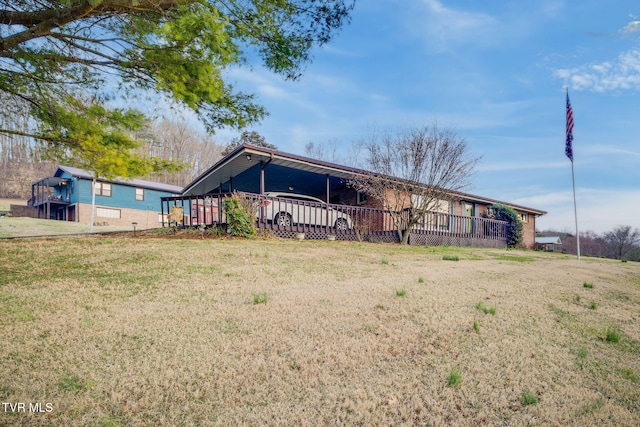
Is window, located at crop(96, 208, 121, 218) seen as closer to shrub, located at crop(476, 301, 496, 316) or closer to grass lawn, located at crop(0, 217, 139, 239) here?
grass lawn, located at crop(0, 217, 139, 239)

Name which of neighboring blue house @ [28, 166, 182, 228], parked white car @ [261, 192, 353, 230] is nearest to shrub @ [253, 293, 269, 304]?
parked white car @ [261, 192, 353, 230]

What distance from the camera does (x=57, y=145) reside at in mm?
6625

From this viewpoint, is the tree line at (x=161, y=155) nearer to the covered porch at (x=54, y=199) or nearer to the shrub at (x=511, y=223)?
the covered porch at (x=54, y=199)

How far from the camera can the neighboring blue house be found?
2684 centimetres

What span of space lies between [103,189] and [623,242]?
60.6 m

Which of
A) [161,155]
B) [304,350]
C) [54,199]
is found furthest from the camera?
[161,155]

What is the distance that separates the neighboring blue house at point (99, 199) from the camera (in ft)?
88.1

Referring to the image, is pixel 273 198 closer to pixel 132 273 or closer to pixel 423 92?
pixel 132 273

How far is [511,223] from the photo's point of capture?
21.8 m

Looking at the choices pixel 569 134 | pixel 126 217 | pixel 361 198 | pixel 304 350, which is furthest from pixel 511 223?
pixel 126 217

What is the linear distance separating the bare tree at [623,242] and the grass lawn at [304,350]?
48.5m

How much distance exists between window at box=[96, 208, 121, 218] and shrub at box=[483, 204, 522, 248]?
99.0 feet

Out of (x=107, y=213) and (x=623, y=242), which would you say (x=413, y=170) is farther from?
(x=623, y=242)

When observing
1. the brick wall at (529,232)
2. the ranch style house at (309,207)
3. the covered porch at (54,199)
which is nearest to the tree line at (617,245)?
the brick wall at (529,232)
